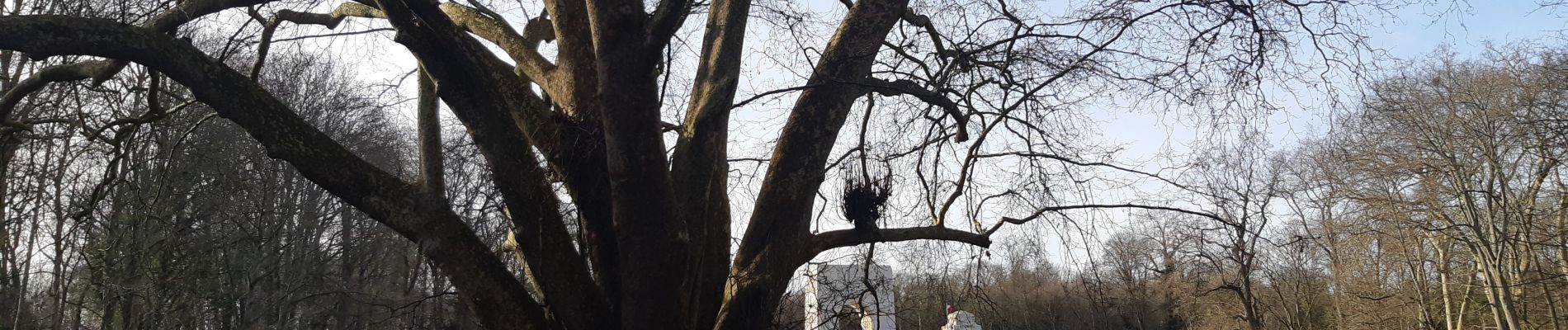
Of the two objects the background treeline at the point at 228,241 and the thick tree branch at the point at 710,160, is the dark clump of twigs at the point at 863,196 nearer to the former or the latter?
the thick tree branch at the point at 710,160

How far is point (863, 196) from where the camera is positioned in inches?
175

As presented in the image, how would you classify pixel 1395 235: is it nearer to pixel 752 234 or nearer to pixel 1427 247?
pixel 1427 247

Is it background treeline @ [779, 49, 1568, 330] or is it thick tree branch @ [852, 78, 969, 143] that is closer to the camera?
thick tree branch @ [852, 78, 969, 143]

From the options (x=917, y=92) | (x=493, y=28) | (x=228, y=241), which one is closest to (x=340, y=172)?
(x=493, y=28)

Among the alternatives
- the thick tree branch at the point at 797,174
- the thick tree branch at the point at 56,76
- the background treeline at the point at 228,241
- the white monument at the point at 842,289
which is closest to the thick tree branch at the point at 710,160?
the thick tree branch at the point at 797,174

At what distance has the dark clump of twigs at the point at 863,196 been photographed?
4441 millimetres

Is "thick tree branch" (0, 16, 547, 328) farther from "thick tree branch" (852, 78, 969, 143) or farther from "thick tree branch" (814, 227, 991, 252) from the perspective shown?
"thick tree branch" (852, 78, 969, 143)

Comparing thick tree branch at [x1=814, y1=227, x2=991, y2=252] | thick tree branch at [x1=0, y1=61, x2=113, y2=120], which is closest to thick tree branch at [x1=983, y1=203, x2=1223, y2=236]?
thick tree branch at [x1=814, y1=227, x2=991, y2=252]

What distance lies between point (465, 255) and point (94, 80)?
2.08 meters

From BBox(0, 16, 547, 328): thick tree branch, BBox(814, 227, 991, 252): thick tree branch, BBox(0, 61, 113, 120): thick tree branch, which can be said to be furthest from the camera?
BBox(814, 227, 991, 252): thick tree branch

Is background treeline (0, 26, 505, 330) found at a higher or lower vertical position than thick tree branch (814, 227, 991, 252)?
higher

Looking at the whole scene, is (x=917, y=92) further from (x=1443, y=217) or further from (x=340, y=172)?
(x=1443, y=217)

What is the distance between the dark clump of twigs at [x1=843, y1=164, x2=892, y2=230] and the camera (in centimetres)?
444

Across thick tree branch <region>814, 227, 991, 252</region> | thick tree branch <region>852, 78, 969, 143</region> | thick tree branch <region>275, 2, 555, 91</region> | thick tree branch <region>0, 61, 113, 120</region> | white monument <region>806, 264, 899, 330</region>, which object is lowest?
white monument <region>806, 264, 899, 330</region>
